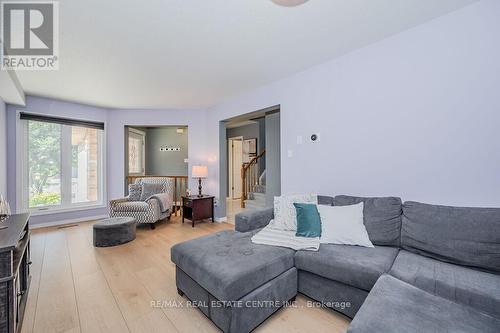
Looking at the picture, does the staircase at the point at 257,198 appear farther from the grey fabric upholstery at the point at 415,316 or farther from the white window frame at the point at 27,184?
the grey fabric upholstery at the point at 415,316

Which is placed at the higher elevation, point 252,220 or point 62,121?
point 62,121

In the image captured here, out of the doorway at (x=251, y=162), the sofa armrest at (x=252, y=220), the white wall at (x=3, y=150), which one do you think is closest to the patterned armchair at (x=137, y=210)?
the doorway at (x=251, y=162)

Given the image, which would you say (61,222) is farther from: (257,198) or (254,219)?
(254,219)

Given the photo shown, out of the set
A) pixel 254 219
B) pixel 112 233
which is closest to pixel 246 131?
pixel 112 233

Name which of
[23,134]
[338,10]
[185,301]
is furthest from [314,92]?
[23,134]

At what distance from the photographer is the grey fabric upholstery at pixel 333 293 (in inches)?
64.9

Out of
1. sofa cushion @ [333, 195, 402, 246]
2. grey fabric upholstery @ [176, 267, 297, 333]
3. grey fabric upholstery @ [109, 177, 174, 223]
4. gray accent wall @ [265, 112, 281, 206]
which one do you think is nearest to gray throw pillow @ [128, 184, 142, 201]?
grey fabric upholstery @ [109, 177, 174, 223]

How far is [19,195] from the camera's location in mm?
3871

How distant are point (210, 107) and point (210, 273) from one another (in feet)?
13.1

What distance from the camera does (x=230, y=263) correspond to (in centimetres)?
Answer: 166

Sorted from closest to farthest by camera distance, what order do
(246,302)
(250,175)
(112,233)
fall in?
(246,302), (112,233), (250,175)

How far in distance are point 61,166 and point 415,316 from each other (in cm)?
573

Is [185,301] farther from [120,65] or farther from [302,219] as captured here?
[120,65]

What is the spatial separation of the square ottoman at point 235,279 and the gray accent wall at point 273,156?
2.49 metres
